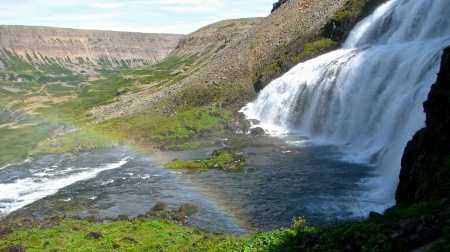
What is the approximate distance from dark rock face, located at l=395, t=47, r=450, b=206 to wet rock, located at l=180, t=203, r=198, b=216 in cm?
1179

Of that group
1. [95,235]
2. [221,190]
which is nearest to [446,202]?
[95,235]

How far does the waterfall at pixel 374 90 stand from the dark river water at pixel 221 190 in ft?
7.37

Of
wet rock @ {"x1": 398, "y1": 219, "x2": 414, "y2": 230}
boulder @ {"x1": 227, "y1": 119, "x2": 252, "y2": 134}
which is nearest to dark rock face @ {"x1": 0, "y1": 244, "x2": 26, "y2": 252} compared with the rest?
wet rock @ {"x1": 398, "y1": 219, "x2": 414, "y2": 230}

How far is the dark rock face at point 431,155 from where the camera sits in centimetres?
1520

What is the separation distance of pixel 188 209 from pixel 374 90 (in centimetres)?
2051

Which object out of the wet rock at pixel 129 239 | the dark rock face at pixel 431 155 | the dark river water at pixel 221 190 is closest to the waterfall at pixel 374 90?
the dark river water at pixel 221 190

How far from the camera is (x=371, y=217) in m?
14.3

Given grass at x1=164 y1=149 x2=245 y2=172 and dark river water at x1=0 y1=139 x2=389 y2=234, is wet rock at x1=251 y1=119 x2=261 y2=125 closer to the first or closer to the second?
dark river water at x1=0 y1=139 x2=389 y2=234

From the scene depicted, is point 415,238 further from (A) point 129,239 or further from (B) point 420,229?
(A) point 129,239

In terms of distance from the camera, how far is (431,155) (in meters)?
16.8

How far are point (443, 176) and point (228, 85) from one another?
50858 millimetres

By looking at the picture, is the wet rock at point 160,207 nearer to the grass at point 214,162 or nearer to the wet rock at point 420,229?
the grass at point 214,162

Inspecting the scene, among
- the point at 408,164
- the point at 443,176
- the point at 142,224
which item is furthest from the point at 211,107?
the point at 443,176

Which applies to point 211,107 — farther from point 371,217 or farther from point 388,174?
point 371,217
